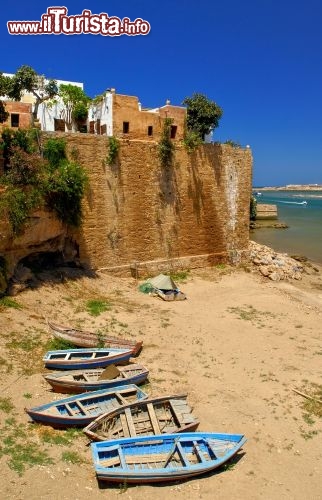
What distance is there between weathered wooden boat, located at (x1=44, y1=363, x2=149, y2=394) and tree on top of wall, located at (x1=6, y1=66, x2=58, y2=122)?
50.6 ft

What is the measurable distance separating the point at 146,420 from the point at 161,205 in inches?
481

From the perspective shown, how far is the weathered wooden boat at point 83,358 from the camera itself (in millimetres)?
11289

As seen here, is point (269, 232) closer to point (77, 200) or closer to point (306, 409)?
point (77, 200)

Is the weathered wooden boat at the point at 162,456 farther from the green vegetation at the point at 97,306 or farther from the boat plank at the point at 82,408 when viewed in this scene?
the green vegetation at the point at 97,306

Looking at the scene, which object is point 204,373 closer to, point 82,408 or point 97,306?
point 82,408

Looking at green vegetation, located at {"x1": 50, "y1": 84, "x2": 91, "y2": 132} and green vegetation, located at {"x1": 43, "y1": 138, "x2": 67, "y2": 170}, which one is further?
green vegetation, located at {"x1": 50, "y1": 84, "x2": 91, "y2": 132}

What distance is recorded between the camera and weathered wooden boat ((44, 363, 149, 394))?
408 inches

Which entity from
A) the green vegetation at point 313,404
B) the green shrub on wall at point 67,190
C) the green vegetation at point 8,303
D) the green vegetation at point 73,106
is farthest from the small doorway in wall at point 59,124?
the green vegetation at point 313,404

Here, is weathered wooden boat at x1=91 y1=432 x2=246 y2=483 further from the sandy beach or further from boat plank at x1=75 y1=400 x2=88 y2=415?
boat plank at x1=75 y1=400 x2=88 y2=415

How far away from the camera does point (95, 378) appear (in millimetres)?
11023

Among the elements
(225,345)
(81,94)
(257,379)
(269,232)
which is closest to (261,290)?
(225,345)

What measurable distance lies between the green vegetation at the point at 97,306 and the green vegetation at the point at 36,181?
10.6ft

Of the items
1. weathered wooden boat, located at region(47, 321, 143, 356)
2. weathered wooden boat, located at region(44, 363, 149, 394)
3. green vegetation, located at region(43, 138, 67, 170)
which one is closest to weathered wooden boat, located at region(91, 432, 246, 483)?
weathered wooden boat, located at region(44, 363, 149, 394)

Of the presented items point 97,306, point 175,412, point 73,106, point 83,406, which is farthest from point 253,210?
point 83,406
